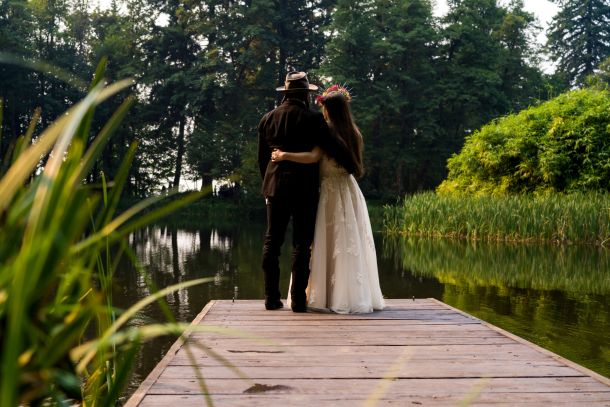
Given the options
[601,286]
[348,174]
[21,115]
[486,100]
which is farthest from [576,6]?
[348,174]

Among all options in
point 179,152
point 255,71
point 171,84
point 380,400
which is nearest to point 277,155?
point 380,400

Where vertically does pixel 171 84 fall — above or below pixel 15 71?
above

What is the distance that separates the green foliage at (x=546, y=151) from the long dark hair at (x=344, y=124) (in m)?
14.9

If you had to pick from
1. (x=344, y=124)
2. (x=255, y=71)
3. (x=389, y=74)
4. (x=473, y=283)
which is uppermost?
(x=255, y=71)

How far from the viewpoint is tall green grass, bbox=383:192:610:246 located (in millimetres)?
13742

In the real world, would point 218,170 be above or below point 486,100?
below

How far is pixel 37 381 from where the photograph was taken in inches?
24.5

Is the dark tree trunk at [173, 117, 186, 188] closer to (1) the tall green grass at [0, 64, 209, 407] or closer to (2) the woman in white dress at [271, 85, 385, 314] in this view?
(2) the woman in white dress at [271, 85, 385, 314]

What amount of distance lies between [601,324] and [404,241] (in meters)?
9.68

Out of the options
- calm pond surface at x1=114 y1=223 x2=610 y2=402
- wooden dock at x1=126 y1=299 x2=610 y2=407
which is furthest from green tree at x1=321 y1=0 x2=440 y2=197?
wooden dock at x1=126 y1=299 x2=610 y2=407

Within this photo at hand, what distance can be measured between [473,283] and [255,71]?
88.7 feet

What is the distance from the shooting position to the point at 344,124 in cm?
435

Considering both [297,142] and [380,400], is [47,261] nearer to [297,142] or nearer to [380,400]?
[380,400]

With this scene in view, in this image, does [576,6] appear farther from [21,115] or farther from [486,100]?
[21,115]
